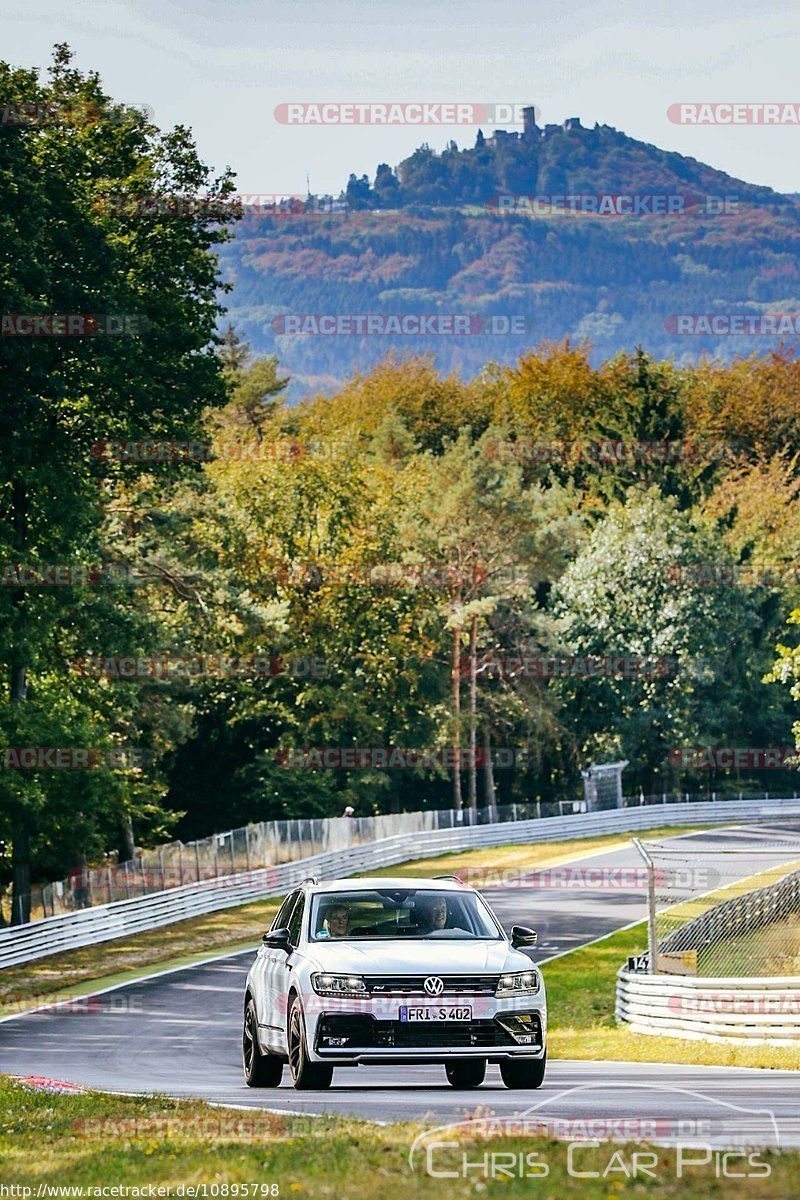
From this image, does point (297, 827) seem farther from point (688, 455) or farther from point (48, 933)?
point (688, 455)

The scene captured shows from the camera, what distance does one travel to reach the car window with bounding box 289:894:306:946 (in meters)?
14.9

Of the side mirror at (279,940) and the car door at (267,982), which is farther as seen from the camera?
the car door at (267,982)

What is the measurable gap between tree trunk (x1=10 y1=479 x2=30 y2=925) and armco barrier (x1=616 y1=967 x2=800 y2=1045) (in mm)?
19541

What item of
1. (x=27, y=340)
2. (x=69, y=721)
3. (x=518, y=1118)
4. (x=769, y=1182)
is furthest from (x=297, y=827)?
(x=769, y=1182)

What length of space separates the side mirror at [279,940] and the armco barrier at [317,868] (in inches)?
1010

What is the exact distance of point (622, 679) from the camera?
81.8 metres

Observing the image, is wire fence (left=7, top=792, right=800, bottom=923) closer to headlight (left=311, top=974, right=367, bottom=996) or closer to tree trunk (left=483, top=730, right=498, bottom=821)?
tree trunk (left=483, top=730, right=498, bottom=821)

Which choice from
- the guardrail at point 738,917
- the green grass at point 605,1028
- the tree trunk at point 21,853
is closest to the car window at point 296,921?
the green grass at point 605,1028

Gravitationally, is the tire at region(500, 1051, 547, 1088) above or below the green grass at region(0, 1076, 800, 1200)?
below

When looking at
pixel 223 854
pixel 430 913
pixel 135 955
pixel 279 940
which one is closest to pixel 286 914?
pixel 279 940

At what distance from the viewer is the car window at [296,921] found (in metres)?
14.9

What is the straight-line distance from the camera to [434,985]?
1357cm

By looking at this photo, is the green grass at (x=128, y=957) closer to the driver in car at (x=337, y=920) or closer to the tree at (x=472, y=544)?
the driver in car at (x=337, y=920)

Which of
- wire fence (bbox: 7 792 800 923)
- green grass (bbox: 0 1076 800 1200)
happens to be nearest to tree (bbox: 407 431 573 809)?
wire fence (bbox: 7 792 800 923)
